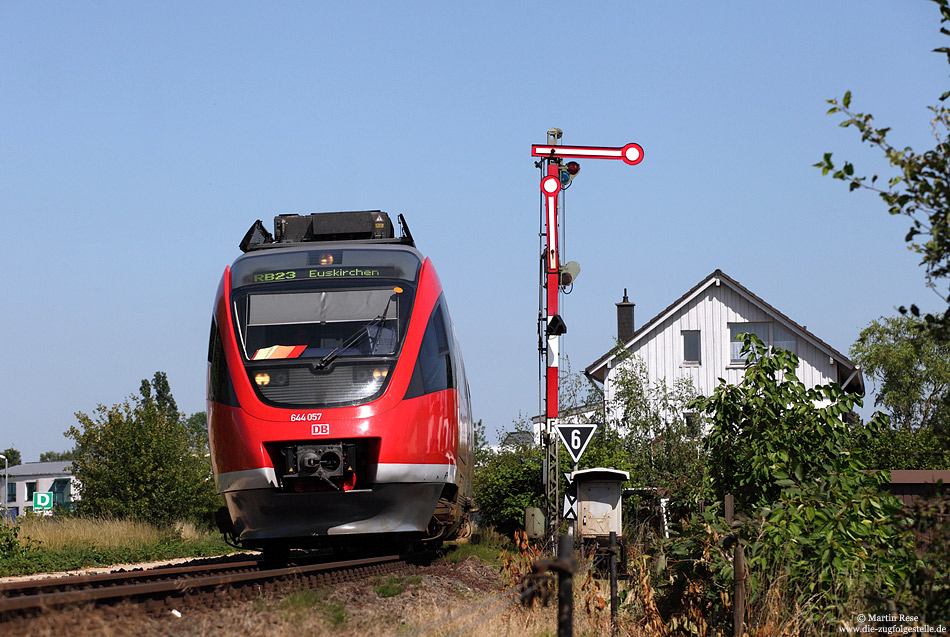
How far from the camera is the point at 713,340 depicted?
3794 centimetres

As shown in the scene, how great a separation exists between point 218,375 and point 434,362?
7.95ft

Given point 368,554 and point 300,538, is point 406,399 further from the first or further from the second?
point 368,554

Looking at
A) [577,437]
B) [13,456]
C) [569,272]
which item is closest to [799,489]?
[577,437]

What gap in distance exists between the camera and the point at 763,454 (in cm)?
971

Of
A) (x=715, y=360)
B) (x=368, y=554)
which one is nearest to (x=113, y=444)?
(x=368, y=554)

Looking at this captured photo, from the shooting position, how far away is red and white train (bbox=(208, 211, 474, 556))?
443 inches

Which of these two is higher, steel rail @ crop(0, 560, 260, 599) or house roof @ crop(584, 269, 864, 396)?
house roof @ crop(584, 269, 864, 396)

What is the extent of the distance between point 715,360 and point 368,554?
25.7 metres

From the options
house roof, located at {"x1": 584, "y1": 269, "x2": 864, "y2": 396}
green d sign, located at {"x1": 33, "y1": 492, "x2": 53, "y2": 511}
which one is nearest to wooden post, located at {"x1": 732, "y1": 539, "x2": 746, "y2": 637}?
green d sign, located at {"x1": 33, "y1": 492, "x2": 53, "y2": 511}

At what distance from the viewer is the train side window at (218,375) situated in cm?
1163

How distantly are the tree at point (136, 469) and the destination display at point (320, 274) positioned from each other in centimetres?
1616

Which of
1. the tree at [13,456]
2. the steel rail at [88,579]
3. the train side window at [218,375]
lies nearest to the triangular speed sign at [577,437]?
the steel rail at [88,579]

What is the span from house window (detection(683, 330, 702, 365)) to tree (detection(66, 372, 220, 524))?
59.2 feet

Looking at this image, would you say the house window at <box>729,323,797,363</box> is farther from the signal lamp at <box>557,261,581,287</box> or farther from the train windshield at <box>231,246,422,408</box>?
the train windshield at <box>231,246,422,408</box>
